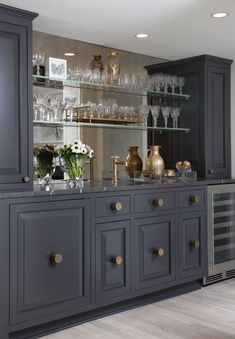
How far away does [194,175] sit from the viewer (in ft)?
13.9

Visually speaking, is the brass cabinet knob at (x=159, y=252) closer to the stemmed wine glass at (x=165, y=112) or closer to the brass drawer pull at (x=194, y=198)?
the brass drawer pull at (x=194, y=198)

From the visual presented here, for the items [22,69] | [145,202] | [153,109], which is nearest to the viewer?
[22,69]

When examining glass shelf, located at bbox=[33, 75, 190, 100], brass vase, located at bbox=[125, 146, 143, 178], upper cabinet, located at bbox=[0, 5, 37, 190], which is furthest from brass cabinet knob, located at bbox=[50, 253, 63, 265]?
brass vase, located at bbox=[125, 146, 143, 178]

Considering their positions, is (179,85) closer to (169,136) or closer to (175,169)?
(169,136)

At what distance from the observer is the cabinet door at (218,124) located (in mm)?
4449

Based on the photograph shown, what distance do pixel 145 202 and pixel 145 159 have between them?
3.08ft

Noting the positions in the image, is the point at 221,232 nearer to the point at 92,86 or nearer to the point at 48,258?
the point at 92,86

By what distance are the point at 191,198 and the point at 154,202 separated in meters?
0.46

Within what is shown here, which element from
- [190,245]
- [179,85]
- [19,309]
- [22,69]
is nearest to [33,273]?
[19,309]

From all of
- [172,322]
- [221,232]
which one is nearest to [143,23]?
[221,232]

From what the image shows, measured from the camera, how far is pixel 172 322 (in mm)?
3215

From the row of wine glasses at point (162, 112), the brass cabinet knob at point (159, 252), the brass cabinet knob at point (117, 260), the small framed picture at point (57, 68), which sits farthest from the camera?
the row of wine glasses at point (162, 112)

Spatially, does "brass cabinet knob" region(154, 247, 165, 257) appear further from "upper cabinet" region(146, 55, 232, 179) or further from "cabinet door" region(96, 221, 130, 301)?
"upper cabinet" region(146, 55, 232, 179)

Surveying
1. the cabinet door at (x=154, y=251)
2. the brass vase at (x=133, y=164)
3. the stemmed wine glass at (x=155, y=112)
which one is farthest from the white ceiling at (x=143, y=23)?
the cabinet door at (x=154, y=251)
